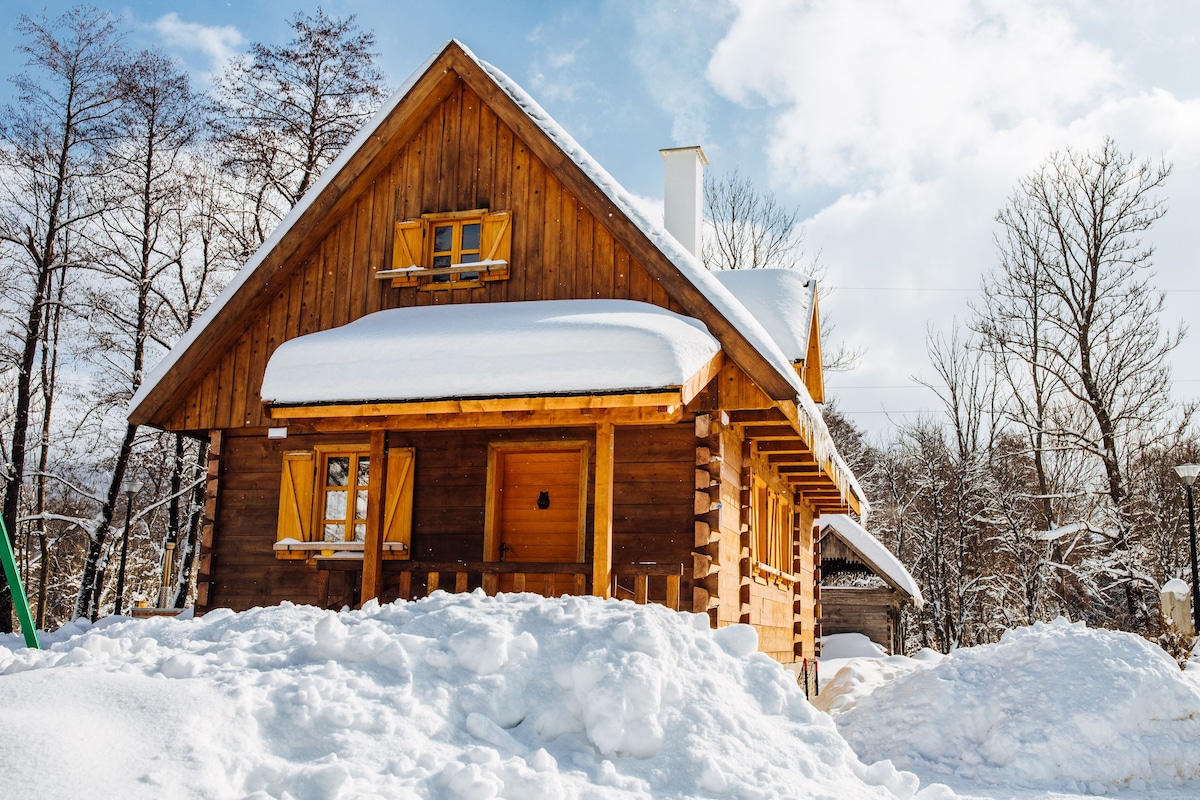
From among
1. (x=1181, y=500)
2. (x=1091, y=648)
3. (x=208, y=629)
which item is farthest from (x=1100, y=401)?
(x=208, y=629)

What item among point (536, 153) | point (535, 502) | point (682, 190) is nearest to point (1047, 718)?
point (535, 502)

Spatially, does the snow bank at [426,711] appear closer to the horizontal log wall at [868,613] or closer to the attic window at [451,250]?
the attic window at [451,250]

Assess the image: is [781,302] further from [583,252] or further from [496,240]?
[496,240]

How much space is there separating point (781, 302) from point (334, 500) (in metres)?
7.31

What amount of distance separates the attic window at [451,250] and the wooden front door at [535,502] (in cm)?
203

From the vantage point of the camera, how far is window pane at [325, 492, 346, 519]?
1169 cm

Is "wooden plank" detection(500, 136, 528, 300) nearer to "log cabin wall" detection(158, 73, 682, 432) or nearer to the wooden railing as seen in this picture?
"log cabin wall" detection(158, 73, 682, 432)

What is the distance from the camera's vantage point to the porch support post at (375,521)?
10094 mm

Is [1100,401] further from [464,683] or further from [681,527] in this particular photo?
[464,683]

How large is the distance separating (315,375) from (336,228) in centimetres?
311

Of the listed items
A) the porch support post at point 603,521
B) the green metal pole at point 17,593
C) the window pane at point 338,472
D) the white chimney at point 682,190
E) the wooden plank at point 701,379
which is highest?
the white chimney at point 682,190

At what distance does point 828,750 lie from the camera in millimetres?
5508

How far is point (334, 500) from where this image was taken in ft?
38.6

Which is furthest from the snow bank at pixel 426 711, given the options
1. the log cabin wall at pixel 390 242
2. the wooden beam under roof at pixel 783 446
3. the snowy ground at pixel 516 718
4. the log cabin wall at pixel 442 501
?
the wooden beam under roof at pixel 783 446
